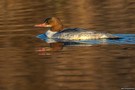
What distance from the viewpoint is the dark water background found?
12594mm

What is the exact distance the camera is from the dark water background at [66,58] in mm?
12594

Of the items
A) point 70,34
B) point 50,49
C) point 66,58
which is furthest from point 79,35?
point 66,58

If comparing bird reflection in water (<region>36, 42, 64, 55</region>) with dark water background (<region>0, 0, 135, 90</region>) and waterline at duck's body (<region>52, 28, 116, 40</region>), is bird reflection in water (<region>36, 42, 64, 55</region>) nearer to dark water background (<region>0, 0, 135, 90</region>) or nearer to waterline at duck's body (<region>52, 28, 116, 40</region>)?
dark water background (<region>0, 0, 135, 90</region>)

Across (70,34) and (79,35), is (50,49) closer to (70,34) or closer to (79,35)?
(79,35)

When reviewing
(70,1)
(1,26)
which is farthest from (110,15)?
(70,1)

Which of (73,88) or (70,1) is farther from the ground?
(70,1)

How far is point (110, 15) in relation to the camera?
2422 cm

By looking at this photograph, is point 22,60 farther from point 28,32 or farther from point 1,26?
point 1,26

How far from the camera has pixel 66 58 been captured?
50.0ft

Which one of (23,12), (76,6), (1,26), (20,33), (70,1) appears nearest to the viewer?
(20,33)

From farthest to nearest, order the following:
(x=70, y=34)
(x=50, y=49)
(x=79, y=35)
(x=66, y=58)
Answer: (x=70, y=34)
(x=79, y=35)
(x=50, y=49)
(x=66, y=58)

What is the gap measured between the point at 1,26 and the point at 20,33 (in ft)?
8.71

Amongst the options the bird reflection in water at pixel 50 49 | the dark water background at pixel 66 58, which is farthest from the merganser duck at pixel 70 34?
the bird reflection in water at pixel 50 49

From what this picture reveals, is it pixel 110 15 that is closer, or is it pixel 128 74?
pixel 128 74
